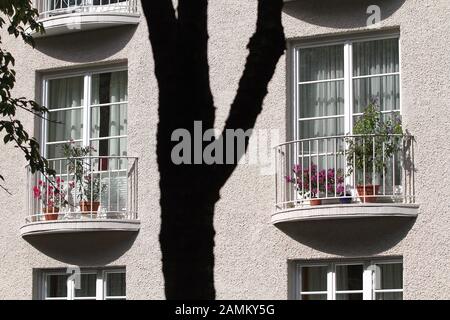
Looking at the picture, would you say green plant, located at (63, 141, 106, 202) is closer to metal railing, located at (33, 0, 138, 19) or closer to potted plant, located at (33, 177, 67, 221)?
potted plant, located at (33, 177, 67, 221)

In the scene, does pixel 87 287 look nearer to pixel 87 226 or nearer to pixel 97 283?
pixel 97 283

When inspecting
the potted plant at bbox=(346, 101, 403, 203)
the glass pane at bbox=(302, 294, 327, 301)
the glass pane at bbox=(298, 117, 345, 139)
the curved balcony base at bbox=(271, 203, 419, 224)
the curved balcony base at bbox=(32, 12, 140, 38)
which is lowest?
the glass pane at bbox=(302, 294, 327, 301)

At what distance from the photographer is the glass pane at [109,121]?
80.7 ft

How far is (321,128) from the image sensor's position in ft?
74.6

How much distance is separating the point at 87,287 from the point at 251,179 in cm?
375

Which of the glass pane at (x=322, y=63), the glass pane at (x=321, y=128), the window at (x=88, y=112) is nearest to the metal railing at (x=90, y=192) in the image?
the window at (x=88, y=112)

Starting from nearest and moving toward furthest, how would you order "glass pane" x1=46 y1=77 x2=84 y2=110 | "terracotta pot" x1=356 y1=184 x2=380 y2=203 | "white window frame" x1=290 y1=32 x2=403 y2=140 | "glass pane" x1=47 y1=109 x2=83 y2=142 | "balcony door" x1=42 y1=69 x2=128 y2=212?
"terracotta pot" x1=356 y1=184 x2=380 y2=203
"white window frame" x1=290 y1=32 x2=403 y2=140
"balcony door" x1=42 y1=69 x2=128 y2=212
"glass pane" x1=47 y1=109 x2=83 y2=142
"glass pane" x1=46 y1=77 x2=84 y2=110

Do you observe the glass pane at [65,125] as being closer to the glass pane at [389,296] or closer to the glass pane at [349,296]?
the glass pane at [349,296]

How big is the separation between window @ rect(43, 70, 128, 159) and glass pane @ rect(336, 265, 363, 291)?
15.4 ft

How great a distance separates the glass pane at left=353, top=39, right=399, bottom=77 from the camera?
22.3 m

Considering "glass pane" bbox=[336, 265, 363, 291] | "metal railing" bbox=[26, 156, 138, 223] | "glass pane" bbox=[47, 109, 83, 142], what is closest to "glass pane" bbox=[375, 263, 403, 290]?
"glass pane" bbox=[336, 265, 363, 291]

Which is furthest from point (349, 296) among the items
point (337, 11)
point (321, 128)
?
point (337, 11)

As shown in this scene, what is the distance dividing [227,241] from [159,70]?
10.8ft
